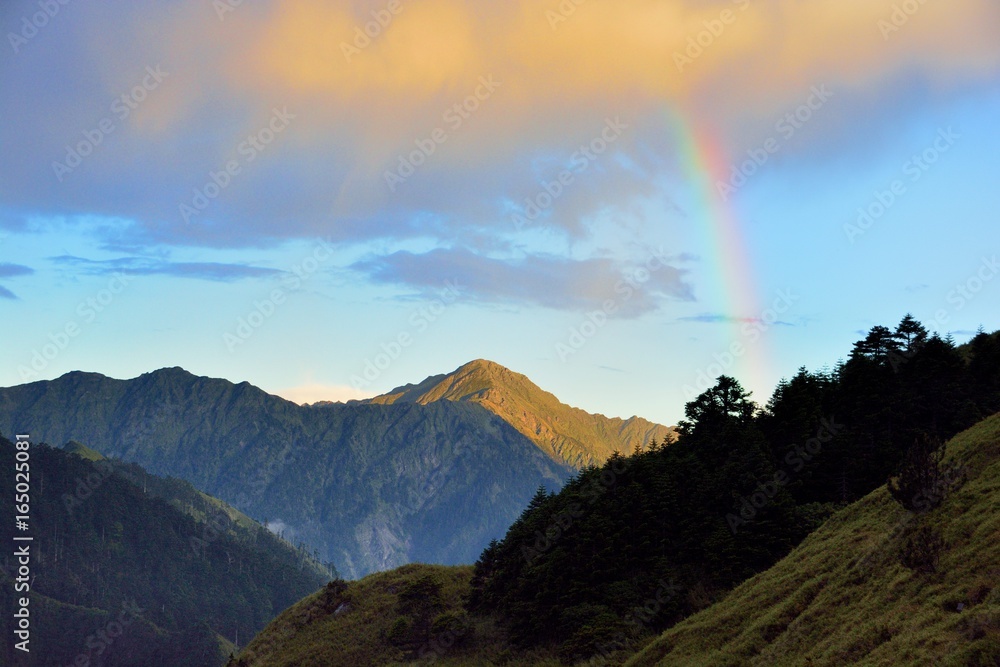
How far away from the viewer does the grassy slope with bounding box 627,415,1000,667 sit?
30156 millimetres

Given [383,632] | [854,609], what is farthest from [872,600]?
[383,632]

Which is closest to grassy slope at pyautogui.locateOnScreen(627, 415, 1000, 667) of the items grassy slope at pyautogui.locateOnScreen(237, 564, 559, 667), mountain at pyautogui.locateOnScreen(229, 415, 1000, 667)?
mountain at pyautogui.locateOnScreen(229, 415, 1000, 667)

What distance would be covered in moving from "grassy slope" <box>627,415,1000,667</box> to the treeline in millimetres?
12070

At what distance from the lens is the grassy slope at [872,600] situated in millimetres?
30156

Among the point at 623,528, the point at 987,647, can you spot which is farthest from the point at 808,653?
the point at 623,528

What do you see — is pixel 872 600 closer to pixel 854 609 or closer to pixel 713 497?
pixel 854 609

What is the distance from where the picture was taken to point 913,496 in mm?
43344

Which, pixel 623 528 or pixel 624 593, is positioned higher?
pixel 623 528

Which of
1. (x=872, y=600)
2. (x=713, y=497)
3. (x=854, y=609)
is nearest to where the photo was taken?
(x=872, y=600)

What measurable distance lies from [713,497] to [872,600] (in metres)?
40.7

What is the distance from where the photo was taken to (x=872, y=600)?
3734cm

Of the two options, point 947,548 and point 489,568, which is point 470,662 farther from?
Result: point 947,548

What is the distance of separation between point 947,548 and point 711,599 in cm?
3041

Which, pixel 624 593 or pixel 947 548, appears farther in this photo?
pixel 624 593
